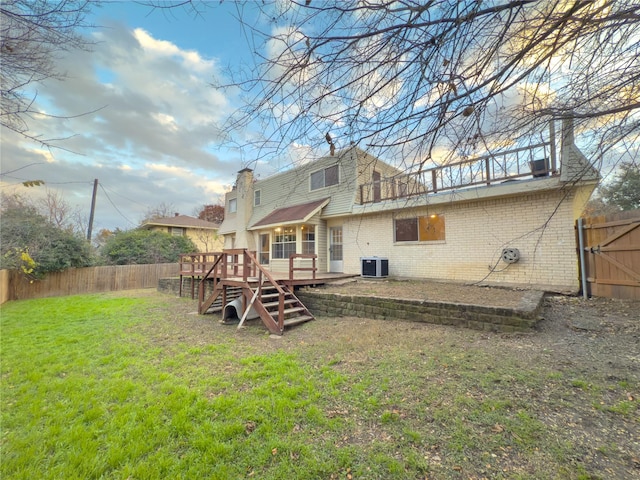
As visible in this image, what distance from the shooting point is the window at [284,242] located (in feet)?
40.5

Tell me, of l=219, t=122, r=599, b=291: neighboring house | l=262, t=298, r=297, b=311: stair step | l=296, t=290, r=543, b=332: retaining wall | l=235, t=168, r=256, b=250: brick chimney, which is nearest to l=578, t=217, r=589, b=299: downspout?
l=219, t=122, r=599, b=291: neighboring house

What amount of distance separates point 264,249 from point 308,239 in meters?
3.35

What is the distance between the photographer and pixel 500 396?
8.66 ft

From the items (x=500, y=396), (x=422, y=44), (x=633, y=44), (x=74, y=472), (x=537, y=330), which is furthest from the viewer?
(x=537, y=330)

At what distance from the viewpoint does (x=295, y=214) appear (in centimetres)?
1172

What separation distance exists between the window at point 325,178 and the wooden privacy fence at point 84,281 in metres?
10.6

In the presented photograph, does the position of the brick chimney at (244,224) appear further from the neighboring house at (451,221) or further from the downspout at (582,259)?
the downspout at (582,259)

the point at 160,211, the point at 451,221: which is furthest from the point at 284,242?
the point at 160,211

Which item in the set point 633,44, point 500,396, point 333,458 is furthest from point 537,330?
point 333,458

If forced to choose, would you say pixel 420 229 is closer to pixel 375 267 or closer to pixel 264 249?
pixel 375 267

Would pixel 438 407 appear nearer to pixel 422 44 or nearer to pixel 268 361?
pixel 268 361

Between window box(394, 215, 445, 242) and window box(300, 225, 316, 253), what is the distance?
3821 millimetres

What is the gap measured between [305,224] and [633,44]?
994 centimetres

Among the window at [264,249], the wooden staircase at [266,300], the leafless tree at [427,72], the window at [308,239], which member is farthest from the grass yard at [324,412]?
the window at [264,249]
